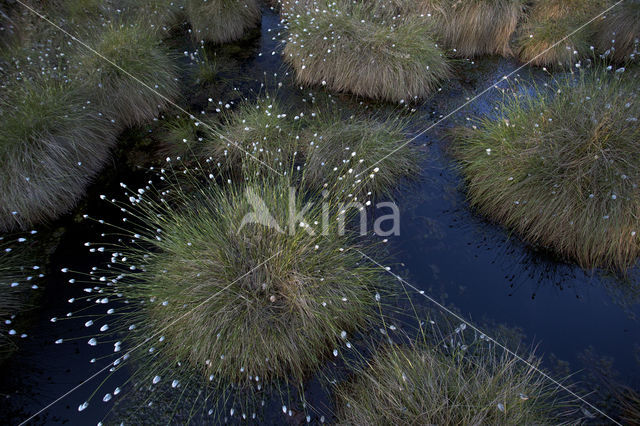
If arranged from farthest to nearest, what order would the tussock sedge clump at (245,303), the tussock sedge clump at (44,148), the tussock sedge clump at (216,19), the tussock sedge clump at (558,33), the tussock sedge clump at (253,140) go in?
1. the tussock sedge clump at (216,19)
2. the tussock sedge clump at (558,33)
3. the tussock sedge clump at (253,140)
4. the tussock sedge clump at (44,148)
5. the tussock sedge clump at (245,303)

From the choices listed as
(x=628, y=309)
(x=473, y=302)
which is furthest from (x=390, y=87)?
(x=628, y=309)

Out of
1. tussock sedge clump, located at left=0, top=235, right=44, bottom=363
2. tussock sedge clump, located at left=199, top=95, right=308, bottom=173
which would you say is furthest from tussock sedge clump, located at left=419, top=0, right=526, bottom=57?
tussock sedge clump, located at left=0, top=235, right=44, bottom=363

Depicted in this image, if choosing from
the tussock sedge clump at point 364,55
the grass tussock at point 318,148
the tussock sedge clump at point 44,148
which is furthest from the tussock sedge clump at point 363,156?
the tussock sedge clump at point 44,148

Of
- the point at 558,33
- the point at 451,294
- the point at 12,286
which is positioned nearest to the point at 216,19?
the point at 12,286

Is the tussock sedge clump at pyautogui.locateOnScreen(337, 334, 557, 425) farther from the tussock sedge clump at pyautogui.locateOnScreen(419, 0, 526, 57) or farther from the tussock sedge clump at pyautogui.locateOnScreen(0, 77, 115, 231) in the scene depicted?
the tussock sedge clump at pyautogui.locateOnScreen(419, 0, 526, 57)

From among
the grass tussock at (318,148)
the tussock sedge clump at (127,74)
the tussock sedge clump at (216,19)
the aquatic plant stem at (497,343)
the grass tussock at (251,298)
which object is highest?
the tussock sedge clump at (216,19)

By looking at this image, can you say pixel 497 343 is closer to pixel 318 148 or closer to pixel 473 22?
pixel 318 148

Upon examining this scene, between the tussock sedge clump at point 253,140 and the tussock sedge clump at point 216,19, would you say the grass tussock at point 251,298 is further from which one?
the tussock sedge clump at point 216,19
